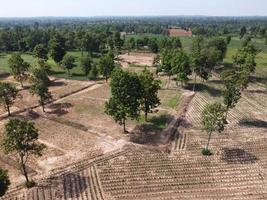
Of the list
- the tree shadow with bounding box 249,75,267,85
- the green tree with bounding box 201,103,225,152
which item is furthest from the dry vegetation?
the tree shadow with bounding box 249,75,267,85

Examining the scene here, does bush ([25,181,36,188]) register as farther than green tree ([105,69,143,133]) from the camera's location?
No

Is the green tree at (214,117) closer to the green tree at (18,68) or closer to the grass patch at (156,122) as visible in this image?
the grass patch at (156,122)

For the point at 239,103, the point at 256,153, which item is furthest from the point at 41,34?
the point at 256,153

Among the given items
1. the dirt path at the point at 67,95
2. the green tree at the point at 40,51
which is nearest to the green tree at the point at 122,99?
the dirt path at the point at 67,95

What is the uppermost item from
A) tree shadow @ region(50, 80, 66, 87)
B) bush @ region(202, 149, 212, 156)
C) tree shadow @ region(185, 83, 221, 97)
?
bush @ region(202, 149, 212, 156)

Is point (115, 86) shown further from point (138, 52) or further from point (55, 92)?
point (138, 52)

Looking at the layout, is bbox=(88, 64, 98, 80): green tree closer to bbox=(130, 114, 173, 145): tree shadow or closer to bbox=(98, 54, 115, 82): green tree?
bbox=(98, 54, 115, 82): green tree
